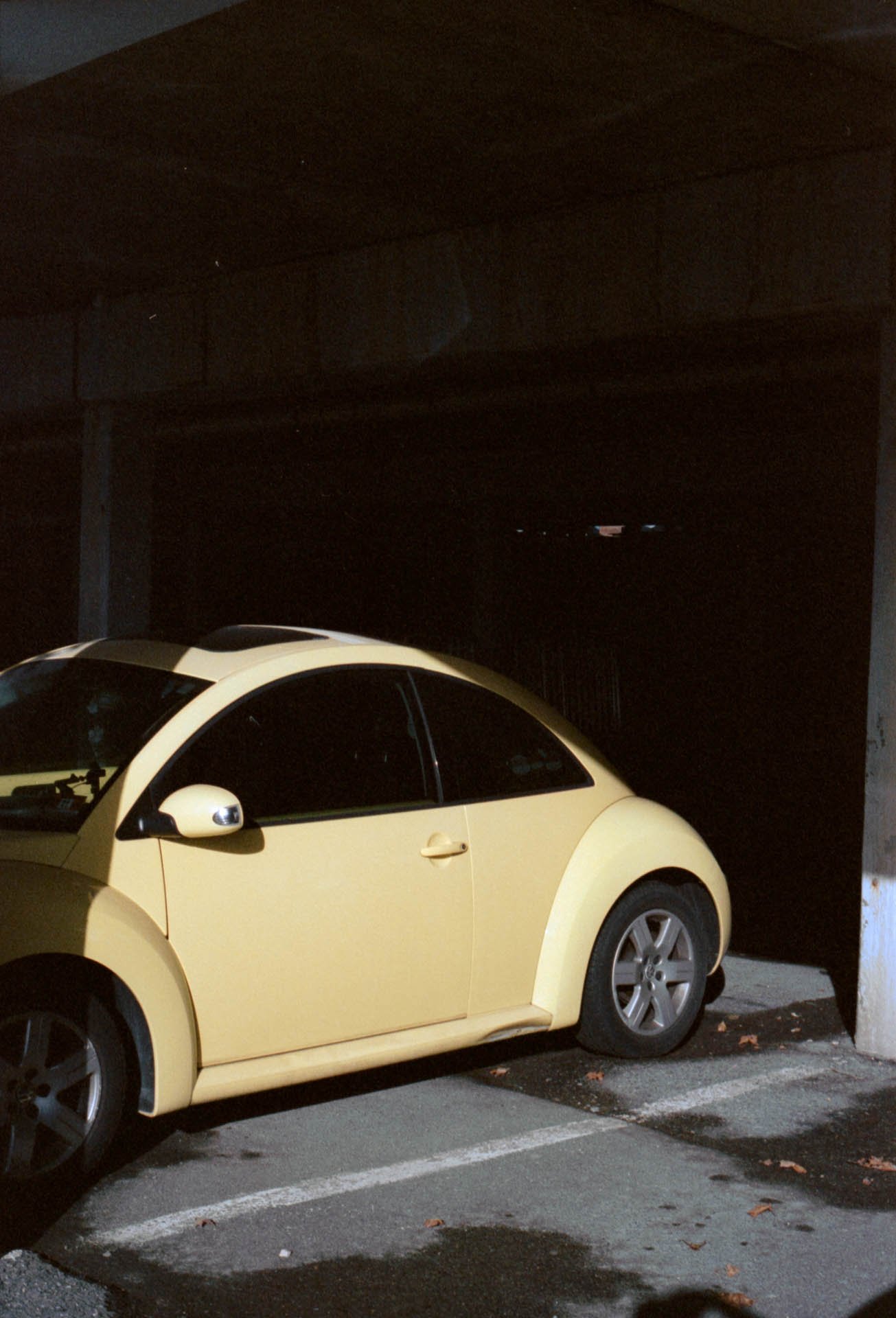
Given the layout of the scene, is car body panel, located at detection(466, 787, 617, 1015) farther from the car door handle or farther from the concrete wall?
the concrete wall

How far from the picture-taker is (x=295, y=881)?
17.5 feet

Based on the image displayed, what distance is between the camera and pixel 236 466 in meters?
30.6

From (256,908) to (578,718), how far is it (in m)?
29.0

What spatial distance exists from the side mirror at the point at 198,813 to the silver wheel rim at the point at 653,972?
81.5 inches

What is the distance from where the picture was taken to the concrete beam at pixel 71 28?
664cm

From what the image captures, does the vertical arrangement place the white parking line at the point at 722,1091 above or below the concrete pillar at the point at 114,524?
below

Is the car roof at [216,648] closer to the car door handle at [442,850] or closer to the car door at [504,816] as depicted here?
the car door at [504,816]

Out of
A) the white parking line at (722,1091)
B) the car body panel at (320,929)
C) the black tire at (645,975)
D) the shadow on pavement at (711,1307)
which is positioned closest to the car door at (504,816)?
the car body panel at (320,929)

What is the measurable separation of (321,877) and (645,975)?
182 cm

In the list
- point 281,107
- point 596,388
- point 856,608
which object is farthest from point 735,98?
point 856,608

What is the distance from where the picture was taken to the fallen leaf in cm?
421

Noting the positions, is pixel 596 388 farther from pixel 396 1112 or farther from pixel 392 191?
pixel 396 1112

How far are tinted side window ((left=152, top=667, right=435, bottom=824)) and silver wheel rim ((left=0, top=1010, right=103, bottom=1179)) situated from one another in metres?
0.94

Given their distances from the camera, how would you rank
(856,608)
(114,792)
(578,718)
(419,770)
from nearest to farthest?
(114,792) < (419,770) < (578,718) < (856,608)
